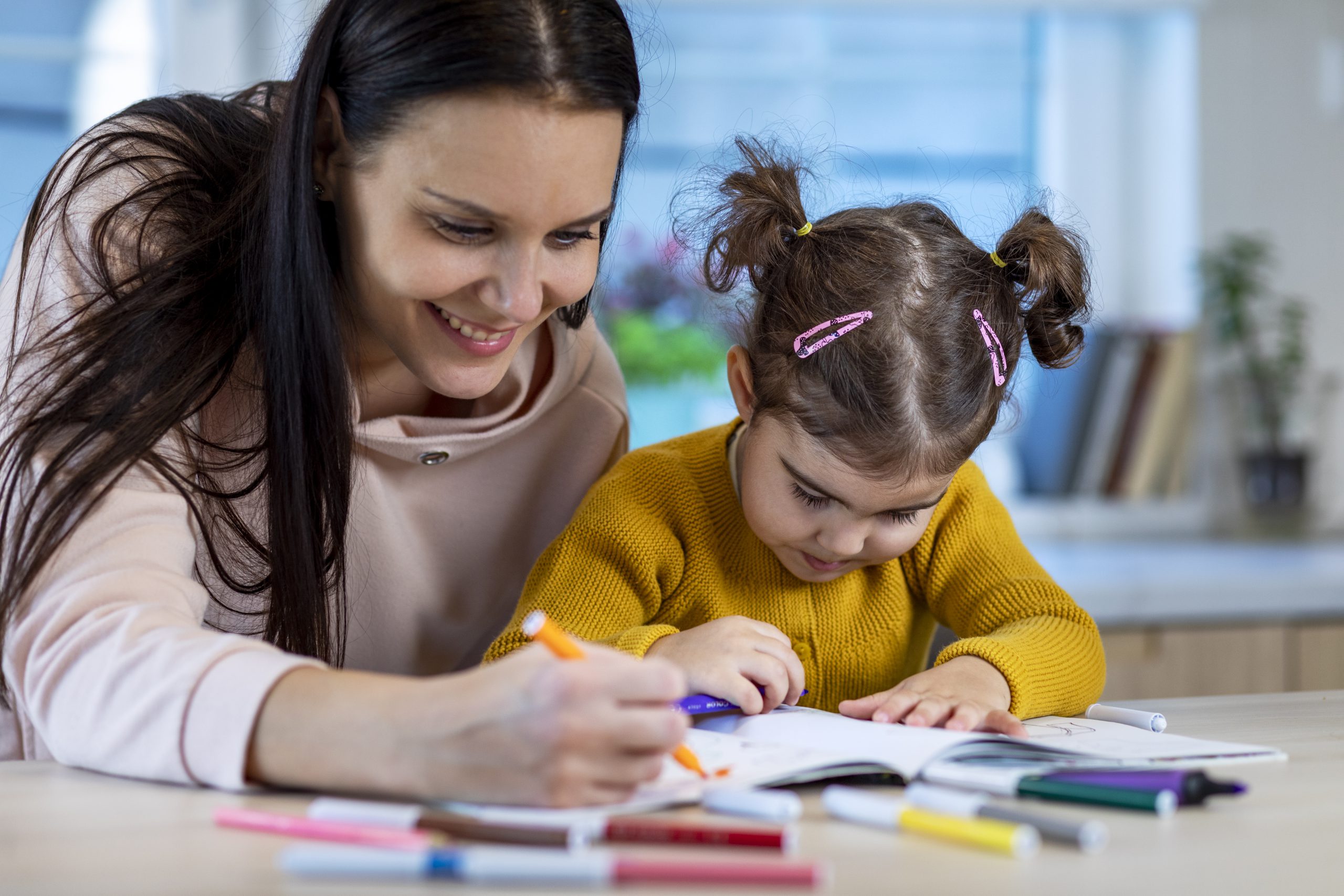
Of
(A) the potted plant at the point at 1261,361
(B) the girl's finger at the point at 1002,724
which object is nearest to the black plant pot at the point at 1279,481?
(A) the potted plant at the point at 1261,361

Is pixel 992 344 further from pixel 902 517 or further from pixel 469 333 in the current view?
pixel 469 333

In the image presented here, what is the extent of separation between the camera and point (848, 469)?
108 centimetres

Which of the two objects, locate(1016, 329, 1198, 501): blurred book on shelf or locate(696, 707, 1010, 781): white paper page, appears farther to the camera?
locate(1016, 329, 1198, 501): blurred book on shelf

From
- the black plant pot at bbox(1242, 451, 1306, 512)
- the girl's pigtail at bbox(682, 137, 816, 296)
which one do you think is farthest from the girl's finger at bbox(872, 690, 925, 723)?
the black plant pot at bbox(1242, 451, 1306, 512)

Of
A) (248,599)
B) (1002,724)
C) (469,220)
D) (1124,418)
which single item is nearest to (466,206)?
(469,220)

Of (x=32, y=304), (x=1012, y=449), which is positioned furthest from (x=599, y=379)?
(x=1012, y=449)

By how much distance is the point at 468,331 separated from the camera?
42.8 inches

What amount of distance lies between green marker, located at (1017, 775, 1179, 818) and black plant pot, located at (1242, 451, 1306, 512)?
2234mm

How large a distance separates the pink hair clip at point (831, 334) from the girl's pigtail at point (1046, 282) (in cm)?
17

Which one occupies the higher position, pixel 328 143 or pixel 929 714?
pixel 328 143

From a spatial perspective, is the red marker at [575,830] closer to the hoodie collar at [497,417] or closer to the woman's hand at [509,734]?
the woman's hand at [509,734]

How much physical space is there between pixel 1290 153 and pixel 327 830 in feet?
9.12

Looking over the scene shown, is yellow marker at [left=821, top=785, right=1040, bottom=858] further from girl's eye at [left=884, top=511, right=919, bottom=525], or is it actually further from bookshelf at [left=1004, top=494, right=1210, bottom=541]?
bookshelf at [left=1004, top=494, right=1210, bottom=541]

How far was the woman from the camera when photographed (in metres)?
0.69
